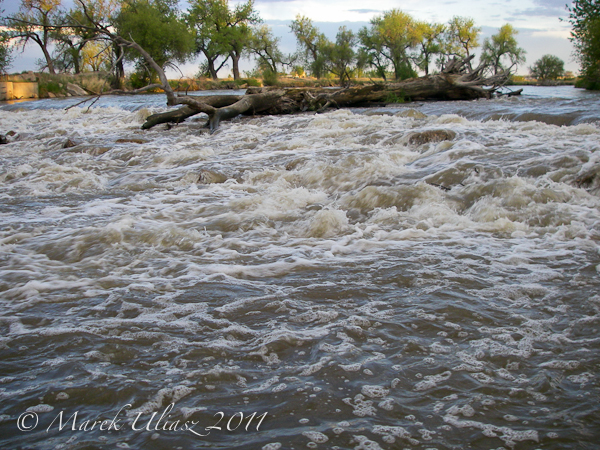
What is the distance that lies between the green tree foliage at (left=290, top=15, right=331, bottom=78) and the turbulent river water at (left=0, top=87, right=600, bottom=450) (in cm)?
4794

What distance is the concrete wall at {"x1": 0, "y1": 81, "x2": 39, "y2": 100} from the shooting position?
28802mm

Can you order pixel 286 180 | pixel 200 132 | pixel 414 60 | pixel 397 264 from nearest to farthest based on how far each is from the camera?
pixel 397 264
pixel 286 180
pixel 200 132
pixel 414 60

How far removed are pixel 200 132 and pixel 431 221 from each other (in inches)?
337

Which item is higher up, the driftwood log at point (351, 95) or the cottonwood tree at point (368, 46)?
the cottonwood tree at point (368, 46)

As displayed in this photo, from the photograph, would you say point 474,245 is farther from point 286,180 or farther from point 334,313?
point 286,180

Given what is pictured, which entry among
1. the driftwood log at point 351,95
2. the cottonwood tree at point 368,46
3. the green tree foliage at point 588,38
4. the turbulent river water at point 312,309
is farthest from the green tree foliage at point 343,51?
the turbulent river water at point 312,309

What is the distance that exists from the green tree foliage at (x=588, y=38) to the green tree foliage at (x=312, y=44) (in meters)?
29.8

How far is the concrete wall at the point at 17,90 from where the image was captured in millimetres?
28802

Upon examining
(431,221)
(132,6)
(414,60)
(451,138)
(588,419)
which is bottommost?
(588,419)

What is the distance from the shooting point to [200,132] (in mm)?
11852

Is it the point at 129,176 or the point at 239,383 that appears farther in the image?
the point at 129,176

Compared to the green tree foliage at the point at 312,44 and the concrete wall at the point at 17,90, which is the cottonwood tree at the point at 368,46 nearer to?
the green tree foliage at the point at 312,44

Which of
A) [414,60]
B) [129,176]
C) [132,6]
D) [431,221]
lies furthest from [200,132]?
[414,60]

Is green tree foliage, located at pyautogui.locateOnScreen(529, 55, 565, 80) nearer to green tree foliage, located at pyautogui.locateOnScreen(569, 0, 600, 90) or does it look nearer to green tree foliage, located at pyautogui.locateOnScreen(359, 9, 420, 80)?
green tree foliage, located at pyautogui.locateOnScreen(359, 9, 420, 80)
